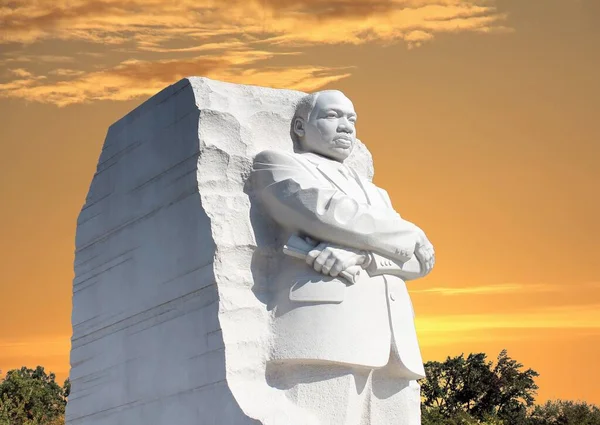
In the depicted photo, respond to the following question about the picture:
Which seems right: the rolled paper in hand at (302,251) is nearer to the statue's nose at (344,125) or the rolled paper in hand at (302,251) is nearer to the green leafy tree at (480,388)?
the statue's nose at (344,125)

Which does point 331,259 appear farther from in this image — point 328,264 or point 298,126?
point 298,126

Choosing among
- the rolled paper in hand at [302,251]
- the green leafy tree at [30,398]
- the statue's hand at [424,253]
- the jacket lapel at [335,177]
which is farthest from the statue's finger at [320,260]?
the green leafy tree at [30,398]

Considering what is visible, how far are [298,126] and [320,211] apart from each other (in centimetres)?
91

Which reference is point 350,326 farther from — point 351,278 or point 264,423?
point 264,423

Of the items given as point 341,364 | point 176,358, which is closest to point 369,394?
point 341,364

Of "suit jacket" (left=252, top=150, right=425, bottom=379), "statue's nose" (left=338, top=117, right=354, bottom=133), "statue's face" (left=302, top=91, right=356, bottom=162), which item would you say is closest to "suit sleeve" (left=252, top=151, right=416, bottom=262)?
"suit jacket" (left=252, top=150, right=425, bottom=379)

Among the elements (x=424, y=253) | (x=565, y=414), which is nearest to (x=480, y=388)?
(x=565, y=414)

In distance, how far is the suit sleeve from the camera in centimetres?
747

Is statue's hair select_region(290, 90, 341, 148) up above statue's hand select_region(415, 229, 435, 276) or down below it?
above

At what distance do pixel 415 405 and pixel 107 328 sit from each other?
248cm

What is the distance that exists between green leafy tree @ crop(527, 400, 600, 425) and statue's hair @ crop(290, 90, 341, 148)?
20.2 m

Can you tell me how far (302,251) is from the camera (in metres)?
7.47

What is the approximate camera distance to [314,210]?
24.5 ft

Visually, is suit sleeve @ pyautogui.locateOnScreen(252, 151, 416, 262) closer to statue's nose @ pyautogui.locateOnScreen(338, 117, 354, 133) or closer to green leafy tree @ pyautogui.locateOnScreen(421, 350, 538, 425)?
statue's nose @ pyautogui.locateOnScreen(338, 117, 354, 133)
